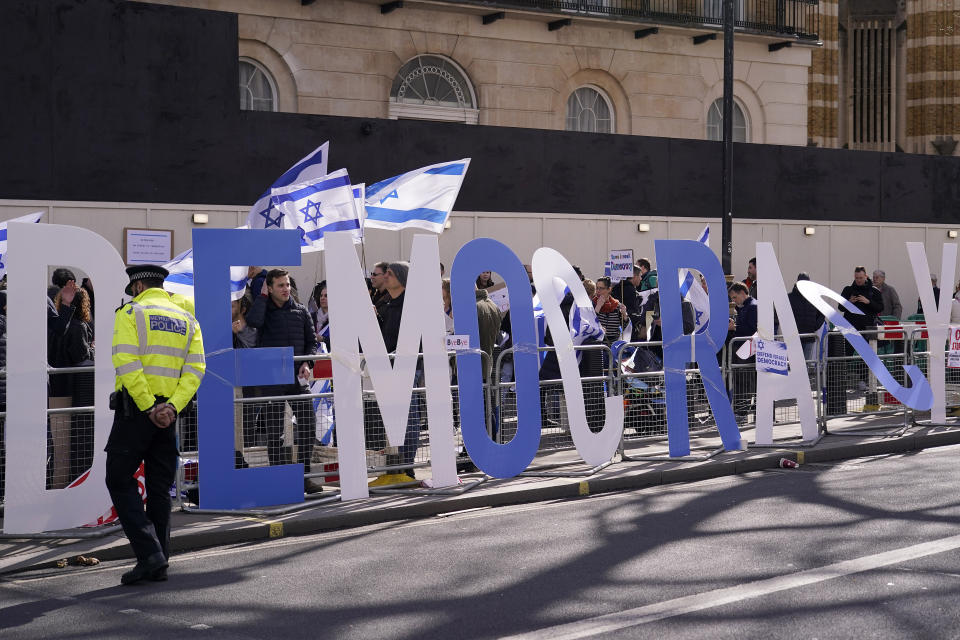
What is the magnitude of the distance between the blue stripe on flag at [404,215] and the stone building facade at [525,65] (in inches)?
444

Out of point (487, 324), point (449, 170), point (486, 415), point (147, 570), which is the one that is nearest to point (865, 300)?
point (449, 170)

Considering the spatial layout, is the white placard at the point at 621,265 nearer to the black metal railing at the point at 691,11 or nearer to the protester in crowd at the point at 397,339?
the protester in crowd at the point at 397,339

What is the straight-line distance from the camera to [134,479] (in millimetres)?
7793

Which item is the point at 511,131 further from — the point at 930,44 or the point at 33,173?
the point at 930,44

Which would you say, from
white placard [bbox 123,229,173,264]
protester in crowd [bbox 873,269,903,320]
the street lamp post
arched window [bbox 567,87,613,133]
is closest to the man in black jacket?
white placard [bbox 123,229,173,264]

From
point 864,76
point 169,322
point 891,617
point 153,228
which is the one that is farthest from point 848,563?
point 864,76

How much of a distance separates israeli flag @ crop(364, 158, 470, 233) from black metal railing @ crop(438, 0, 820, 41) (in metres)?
12.8

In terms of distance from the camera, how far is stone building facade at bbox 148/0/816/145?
25.9m

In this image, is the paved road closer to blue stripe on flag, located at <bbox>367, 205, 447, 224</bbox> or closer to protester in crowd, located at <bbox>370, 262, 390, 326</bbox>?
protester in crowd, located at <bbox>370, 262, 390, 326</bbox>

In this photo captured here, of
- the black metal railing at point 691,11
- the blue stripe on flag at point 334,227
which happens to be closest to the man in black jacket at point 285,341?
the blue stripe on flag at point 334,227

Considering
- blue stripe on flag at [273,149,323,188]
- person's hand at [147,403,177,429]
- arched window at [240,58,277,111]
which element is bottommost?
person's hand at [147,403,177,429]

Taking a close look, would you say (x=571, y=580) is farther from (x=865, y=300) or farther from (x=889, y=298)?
(x=889, y=298)

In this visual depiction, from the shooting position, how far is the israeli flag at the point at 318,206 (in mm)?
13414

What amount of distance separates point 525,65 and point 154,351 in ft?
71.6
